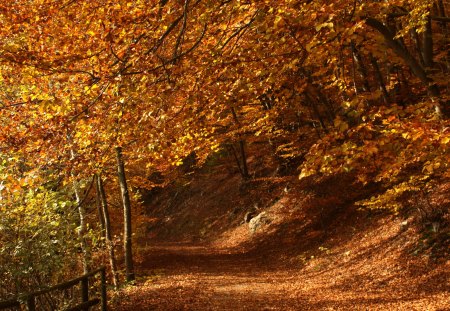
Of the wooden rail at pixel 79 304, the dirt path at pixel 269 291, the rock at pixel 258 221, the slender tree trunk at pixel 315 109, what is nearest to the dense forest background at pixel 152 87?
the wooden rail at pixel 79 304

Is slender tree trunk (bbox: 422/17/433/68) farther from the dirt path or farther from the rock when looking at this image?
the rock

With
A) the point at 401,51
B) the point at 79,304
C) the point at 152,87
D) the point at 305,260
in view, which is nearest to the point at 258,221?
the point at 305,260

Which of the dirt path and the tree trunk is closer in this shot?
the tree trunk

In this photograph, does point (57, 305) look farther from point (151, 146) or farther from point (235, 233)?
point (235, 233)

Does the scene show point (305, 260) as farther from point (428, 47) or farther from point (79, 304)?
point (79, 304)

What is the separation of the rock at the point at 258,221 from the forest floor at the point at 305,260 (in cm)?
10

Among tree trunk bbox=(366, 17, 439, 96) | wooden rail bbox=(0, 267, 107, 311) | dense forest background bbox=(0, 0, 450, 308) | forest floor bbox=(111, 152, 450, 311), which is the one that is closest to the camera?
wooden rail bbox=(0, 267, 107, 311)

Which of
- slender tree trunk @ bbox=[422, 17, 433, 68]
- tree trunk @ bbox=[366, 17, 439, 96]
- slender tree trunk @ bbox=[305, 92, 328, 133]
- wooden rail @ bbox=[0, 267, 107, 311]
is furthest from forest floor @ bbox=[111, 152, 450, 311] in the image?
slender tree trunk @ bbox=[422, 17, 433, 68]

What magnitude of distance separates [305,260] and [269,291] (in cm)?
418

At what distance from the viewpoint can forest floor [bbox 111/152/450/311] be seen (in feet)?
33.4

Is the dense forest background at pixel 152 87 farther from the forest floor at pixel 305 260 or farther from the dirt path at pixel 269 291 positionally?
the dirt path at pixel 269 291

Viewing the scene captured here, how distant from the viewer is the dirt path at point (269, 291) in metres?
9.59

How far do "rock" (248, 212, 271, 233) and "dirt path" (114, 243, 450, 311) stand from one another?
4.79 m

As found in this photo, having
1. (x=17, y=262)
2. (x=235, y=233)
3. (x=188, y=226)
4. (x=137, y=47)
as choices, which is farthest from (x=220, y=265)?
(x=188, y=226)
